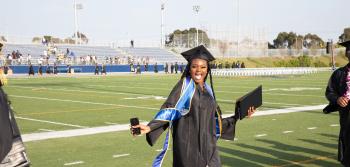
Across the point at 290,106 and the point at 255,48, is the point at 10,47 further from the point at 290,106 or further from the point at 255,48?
the point at 290,106

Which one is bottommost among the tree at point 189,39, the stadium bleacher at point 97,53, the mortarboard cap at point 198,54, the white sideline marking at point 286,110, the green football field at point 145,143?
the green football field at point 145,143

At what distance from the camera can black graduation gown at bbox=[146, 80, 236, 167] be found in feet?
15.9

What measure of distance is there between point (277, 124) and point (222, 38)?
7813 centimetres

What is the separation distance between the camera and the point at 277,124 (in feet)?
42.4

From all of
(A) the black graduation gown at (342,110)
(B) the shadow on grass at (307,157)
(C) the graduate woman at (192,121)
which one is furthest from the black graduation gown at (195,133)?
(B) the shadow on grass at (307,157)

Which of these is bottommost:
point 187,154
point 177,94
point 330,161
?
point 330,161

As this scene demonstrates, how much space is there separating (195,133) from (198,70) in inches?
23.8

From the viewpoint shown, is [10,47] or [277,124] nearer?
[277,124]

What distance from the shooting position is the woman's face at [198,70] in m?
5.00

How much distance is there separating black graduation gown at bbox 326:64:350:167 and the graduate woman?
76.3 inches

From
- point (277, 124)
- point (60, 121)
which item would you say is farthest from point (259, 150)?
point (60, 121)

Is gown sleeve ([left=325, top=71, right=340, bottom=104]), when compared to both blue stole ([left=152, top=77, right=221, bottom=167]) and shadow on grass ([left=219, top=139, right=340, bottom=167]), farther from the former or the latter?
blue stole ([left=152, top=77, right=221, bottom=167])

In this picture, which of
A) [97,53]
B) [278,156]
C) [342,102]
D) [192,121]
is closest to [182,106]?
[192,121]

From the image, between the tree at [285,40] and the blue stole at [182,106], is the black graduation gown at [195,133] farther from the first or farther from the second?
the tree at [285,40]
